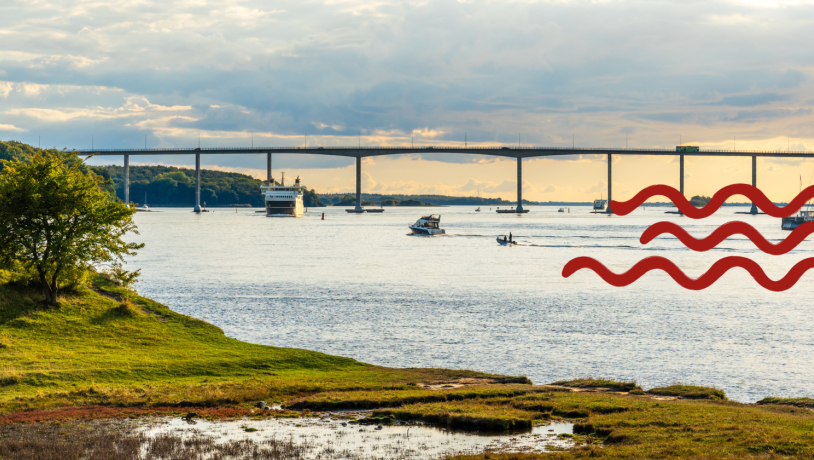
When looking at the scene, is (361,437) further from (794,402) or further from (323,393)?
(794,402)

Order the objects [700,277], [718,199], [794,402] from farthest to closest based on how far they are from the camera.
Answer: [794,402] < [700,277] < [718,199]

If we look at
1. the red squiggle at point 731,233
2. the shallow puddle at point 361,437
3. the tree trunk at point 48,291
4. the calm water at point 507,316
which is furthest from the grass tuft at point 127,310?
the red squiggle at point 731,233

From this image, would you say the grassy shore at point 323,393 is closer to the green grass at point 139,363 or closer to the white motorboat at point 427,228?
the green grass at point 139,363

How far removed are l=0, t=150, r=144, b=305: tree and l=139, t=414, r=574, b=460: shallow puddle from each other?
1874 cm

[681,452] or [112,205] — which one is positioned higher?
[112,205]

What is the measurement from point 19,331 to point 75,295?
656cm

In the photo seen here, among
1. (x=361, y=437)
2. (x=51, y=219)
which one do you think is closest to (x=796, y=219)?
(x=51, y=219)

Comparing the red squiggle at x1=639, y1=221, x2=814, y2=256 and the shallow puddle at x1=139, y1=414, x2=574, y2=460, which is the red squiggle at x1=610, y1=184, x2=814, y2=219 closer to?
the red squiggle at x1=639, y1=221, x2=814, y2=256

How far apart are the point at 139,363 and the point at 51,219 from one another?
45.7 ft

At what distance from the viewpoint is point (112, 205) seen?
122ft

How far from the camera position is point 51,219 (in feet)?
122

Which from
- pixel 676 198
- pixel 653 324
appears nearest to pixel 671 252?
pixel 653 324

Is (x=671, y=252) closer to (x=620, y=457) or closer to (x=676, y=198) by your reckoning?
(x=620, y=457)

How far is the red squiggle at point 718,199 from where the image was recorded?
6297mm
